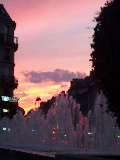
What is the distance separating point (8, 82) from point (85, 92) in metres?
46.6

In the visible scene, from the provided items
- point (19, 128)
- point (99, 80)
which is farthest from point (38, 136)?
point (99, 80)

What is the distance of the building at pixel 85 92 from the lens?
86.6 metres

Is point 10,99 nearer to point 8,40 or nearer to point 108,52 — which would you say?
point 8,40

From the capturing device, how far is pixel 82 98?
318 feet

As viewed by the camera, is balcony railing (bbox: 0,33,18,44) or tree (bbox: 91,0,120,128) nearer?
tree (bbox: 91,0,120,128)

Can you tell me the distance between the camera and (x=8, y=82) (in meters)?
47.8

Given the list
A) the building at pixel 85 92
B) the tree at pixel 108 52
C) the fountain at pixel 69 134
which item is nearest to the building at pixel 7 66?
the fountain at pixel 69 134

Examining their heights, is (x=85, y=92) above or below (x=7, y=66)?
above

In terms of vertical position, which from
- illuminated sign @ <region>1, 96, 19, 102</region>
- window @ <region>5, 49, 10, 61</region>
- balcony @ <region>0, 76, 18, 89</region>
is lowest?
illuminated sign @ <region>1, 96, 19, 102</region>

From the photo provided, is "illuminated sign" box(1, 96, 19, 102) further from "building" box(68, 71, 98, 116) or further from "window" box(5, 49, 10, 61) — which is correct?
"building" box(68, 71, 98, 116)

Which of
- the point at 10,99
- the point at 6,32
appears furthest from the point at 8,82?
the point at 6,32

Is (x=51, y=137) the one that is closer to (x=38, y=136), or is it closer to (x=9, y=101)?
(x=38, y=136)

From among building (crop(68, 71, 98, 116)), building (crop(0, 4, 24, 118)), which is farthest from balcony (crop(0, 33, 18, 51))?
building (crop(68, 71, 98, 116))

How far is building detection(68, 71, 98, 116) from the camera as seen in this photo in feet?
284
